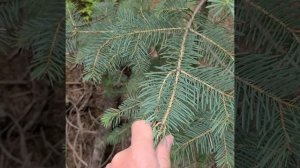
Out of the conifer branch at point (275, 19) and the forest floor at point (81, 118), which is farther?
the forest floor at point (81, 118)

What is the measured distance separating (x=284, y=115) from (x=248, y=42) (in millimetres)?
147

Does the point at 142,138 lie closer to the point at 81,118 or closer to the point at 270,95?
the point at 270,95

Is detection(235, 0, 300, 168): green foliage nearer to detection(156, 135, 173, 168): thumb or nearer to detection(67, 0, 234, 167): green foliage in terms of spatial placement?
detection(67, 0, 234, 167): green foliage

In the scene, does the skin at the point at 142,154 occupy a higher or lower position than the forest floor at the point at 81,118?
higher

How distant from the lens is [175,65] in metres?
0.58

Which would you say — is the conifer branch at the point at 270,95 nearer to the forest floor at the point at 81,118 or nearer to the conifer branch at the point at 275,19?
the conifer branch at the point at 275,19

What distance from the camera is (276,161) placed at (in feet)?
1.87

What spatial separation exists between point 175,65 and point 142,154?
0.21 meters

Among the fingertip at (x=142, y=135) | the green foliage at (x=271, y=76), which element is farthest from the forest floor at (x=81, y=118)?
the fingertip at (x=142, y=135)

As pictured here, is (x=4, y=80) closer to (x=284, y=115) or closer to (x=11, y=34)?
(x=11, y=34)

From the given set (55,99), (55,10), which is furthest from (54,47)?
(55,99)

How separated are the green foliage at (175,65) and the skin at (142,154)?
0.20 feet

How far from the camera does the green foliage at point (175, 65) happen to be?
552mm

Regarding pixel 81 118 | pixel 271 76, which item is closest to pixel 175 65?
pixel 271 76
